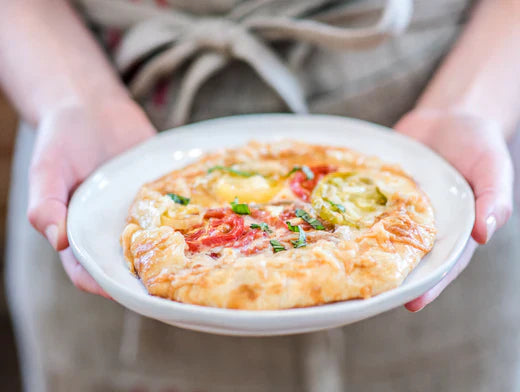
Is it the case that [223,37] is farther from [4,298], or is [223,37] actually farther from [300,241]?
[4,298]

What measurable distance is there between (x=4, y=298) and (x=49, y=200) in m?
2.74

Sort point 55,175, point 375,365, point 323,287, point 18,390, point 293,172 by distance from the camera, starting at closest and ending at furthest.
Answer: point 323,287 → point 55,175 → point 293,172 → point 375,365 → point 18,390

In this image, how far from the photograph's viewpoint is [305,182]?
1653 millimetres

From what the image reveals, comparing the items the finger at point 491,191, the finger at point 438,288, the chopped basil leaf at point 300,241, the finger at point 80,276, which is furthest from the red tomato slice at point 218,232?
the finger at point 491,191

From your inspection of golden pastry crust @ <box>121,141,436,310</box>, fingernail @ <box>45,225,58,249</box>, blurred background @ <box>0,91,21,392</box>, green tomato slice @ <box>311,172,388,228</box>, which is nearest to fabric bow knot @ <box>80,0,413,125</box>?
golden pastry crust @ <box>121,141,436,310</box>

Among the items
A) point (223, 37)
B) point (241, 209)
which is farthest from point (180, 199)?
point (223, 37)

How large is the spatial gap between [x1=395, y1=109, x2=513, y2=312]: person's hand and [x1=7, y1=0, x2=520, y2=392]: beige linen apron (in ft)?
0.69

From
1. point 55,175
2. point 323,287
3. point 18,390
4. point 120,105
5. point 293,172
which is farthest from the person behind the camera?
point 18,390

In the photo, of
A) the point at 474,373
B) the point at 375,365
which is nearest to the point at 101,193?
the point at 375,365

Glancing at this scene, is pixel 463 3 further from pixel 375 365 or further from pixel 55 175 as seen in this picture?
pixel 55 175

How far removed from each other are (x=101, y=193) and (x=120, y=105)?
473 mm

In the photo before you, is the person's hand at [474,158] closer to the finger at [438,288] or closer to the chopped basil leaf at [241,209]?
the finger at [438,288]

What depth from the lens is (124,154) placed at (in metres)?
1.77

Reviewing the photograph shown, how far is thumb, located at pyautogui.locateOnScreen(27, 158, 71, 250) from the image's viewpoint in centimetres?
146
